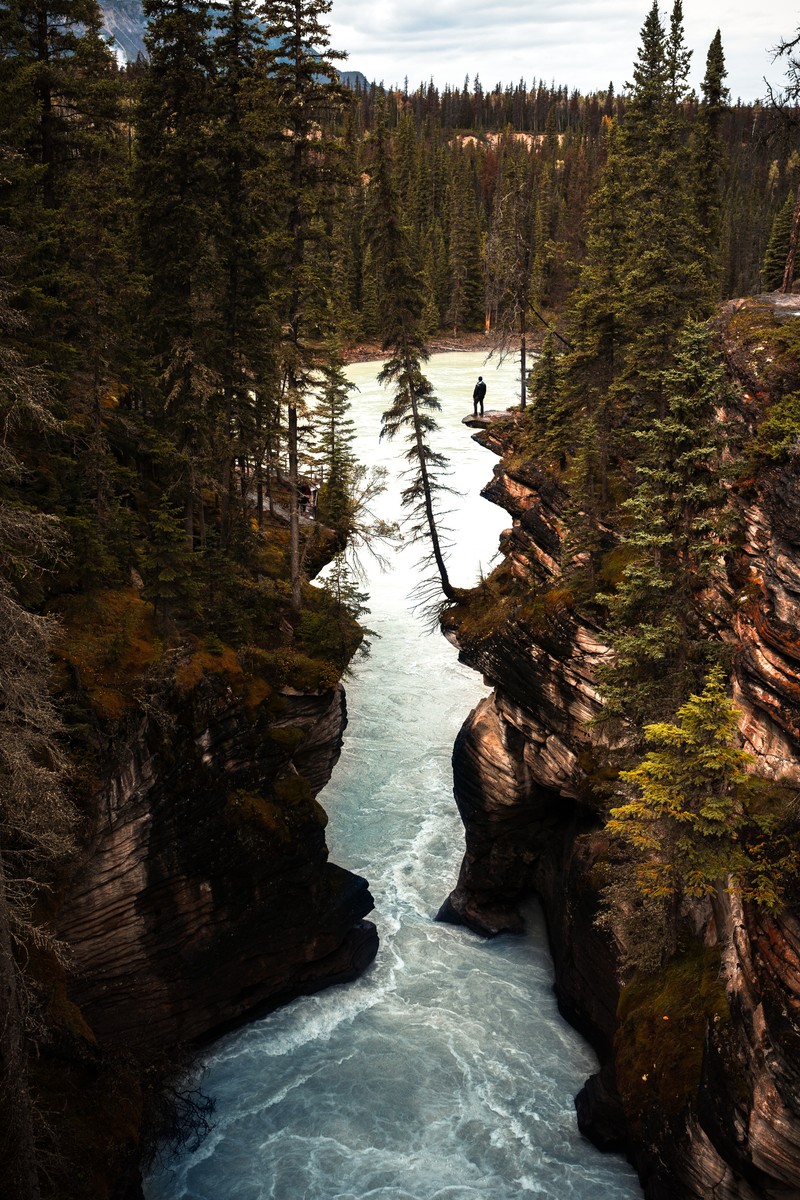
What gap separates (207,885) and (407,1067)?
6.64 meters

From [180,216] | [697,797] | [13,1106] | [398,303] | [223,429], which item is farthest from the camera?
[398,303]

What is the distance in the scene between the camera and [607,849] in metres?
20.9

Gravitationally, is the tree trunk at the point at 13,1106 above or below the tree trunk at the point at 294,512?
below

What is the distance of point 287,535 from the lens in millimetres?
32156

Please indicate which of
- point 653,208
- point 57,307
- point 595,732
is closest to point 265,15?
point 57,307

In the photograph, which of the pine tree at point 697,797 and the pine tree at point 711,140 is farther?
the pine tree at point 711,140

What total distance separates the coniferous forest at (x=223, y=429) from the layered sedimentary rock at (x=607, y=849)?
0.83m

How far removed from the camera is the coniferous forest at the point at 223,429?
48.5ft

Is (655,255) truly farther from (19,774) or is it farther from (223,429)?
(19,774)

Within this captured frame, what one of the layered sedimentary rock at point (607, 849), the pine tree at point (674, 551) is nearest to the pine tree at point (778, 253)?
the layered sedimentary rock at point (607, 849)

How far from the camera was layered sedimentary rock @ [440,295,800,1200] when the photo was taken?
13.1 metres


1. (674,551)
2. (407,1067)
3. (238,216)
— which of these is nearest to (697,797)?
(674,551)

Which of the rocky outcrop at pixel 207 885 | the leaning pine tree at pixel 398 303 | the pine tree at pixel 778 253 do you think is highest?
the pine tree at pixel 778 253

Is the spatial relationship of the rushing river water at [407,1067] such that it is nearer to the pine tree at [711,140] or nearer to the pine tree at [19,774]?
the pine tree at [19,774]
